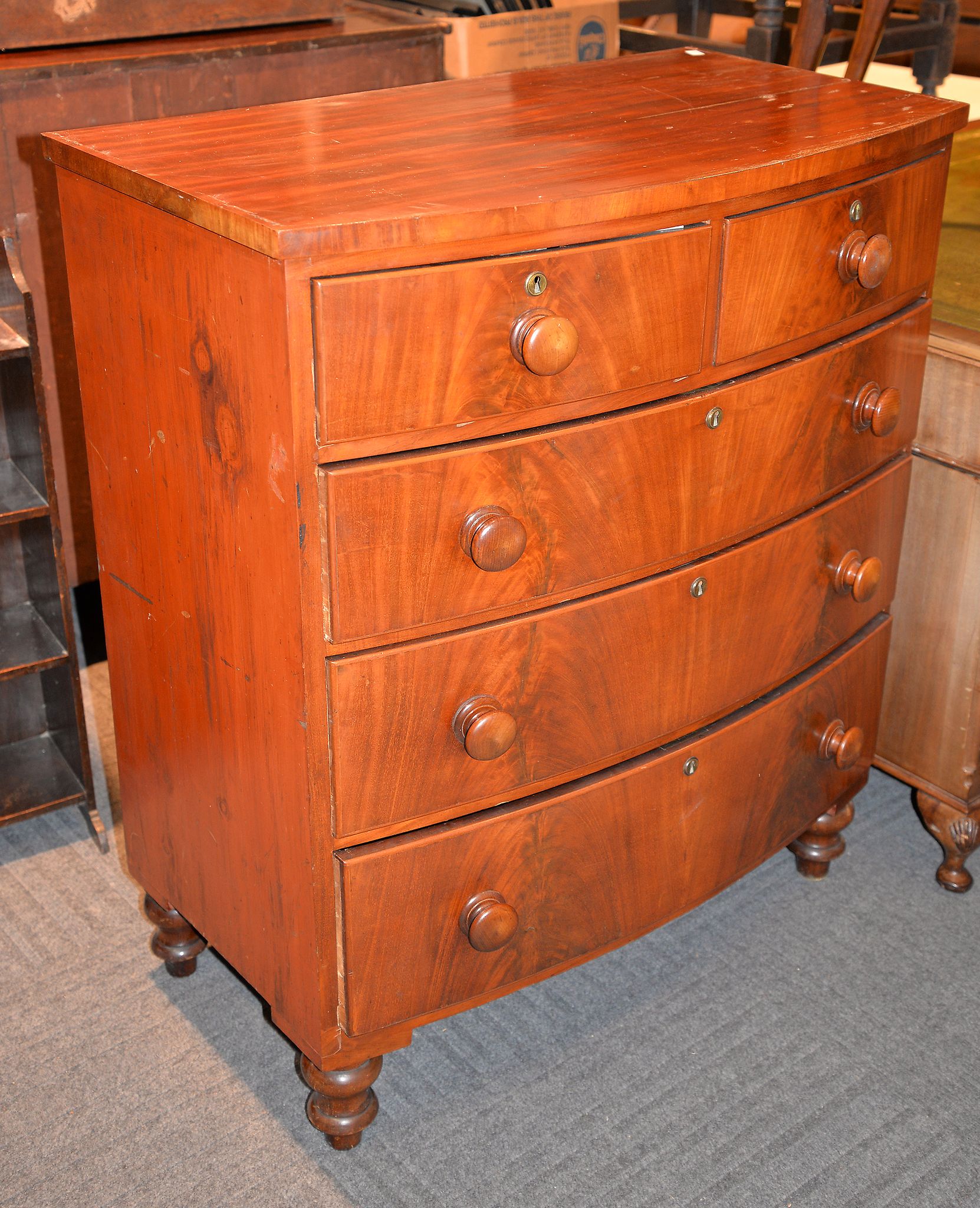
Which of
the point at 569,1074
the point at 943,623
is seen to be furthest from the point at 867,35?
the point at 569,1074

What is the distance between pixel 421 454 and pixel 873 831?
1.17 metres

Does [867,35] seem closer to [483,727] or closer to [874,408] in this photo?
[874,408]

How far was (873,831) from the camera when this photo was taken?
1983 mm

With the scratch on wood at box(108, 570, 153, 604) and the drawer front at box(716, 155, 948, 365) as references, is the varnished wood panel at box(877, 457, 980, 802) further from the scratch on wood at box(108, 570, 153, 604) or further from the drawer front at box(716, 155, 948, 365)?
the scratch on wood at box(108, 570, 153, 604)

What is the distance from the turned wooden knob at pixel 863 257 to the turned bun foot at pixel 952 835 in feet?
2.72

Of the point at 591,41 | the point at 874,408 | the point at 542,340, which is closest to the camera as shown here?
the point at 542,340

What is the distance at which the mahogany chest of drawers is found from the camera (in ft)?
3.61

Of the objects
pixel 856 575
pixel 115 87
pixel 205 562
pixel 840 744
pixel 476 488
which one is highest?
pixel 115 87

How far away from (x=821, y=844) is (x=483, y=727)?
2.65 ft

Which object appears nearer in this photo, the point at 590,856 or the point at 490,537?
the point at 490,537

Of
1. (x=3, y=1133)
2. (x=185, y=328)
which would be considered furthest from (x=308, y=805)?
(x=3, y=1133)

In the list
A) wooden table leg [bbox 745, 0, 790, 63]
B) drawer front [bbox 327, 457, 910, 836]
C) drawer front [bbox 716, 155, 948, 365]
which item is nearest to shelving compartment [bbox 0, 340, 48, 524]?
drawer front [bbox 327, 457, 910, 836]

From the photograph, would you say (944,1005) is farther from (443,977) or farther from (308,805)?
(308,805)

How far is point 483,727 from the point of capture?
1238mm
